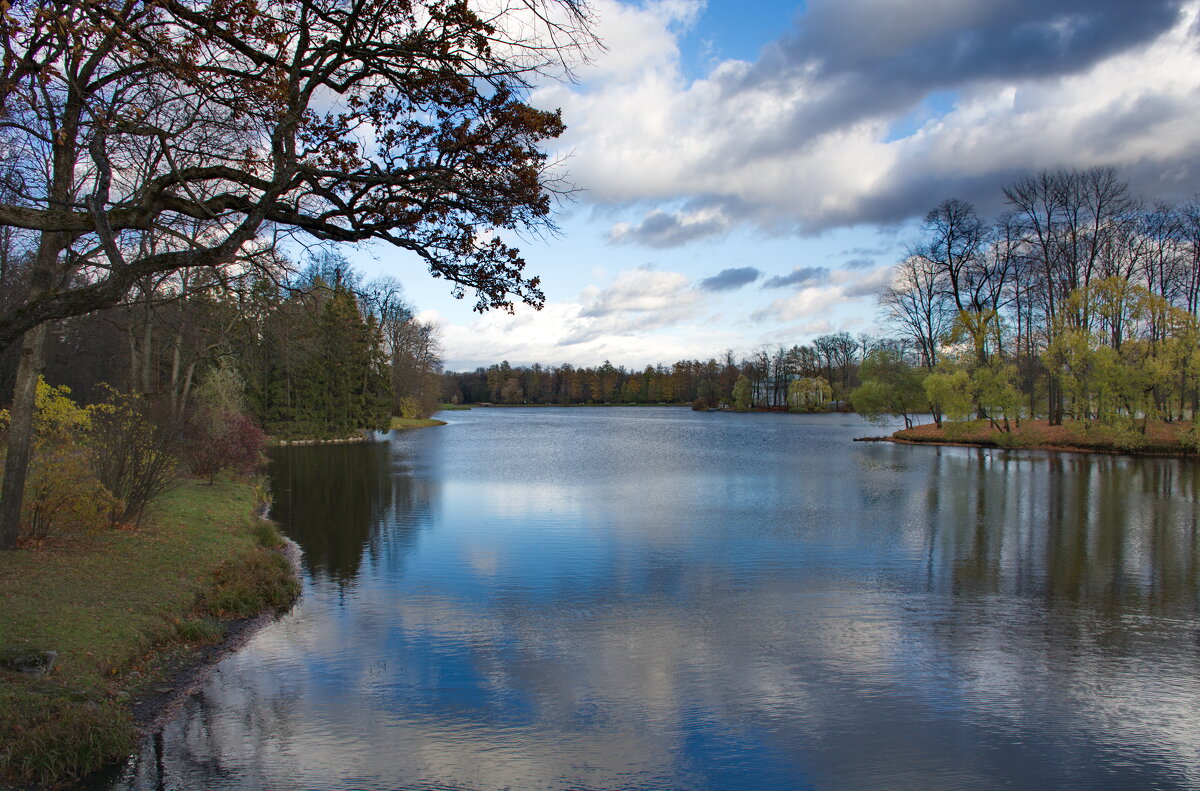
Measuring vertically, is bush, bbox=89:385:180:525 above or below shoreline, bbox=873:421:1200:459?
above

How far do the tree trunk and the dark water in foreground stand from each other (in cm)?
321

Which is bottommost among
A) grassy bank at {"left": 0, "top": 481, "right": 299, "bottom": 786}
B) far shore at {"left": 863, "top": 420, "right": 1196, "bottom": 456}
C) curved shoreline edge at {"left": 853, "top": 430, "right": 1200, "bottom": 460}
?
grassy bank at {"left": 0, "top": 481, "right": 299, "bottom": 786}

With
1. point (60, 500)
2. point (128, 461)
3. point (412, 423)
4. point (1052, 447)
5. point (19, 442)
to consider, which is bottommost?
point (412, 423)

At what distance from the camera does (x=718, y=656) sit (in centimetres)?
779

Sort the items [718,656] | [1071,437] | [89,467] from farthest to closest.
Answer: [1071,437]
[89,467]
[718,656]

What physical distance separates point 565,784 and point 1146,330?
3663 cm

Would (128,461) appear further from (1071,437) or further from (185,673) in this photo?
(1071,437)

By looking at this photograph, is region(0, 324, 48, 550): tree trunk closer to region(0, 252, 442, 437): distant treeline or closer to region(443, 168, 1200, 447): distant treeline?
region(0, 252, 442, 437): distant treeline

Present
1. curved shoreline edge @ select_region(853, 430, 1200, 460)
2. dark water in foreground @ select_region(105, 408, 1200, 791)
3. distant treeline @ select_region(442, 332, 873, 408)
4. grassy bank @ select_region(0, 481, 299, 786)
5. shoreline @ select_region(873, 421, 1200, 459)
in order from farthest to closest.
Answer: distant treeline @ select_region(442, 332, 873, 408) < shoreline @ select_region(873, 421, 1200, 459) < curved shoreline edge @ select_region(853, 430, 1200, 460) < dark water in foreground @ select_region(105, 408, 1200, 791) < grassy bank @ select_region(0, 481, 299, 786)

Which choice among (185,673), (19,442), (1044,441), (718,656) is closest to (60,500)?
(19,442)

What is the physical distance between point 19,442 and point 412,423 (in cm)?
4817

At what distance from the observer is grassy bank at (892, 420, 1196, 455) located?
2886cm

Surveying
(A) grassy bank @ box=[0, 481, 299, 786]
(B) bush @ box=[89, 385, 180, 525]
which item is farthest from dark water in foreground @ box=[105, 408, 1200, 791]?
(B) bush @ box=[89, 385, 180, 525]

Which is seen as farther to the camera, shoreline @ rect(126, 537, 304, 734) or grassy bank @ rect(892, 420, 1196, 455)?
grassy bank @ rect(892, 420, 1196, 455)
